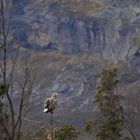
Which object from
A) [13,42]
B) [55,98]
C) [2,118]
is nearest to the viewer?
[55,98]

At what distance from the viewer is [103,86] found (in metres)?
56.5

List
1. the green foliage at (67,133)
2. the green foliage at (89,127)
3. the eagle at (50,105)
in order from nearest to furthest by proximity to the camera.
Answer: the eagle at (50,105) → the green foliage at (89,127) → the green foliage at (67,133)

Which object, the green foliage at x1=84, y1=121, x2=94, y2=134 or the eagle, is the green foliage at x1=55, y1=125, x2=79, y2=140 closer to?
the green foliage at x1=84, y1=121, x2=94, y2=134

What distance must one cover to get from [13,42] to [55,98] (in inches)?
217

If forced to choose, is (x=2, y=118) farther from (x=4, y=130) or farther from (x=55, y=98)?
(x=55, y=98)

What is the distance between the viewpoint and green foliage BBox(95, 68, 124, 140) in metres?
55.8

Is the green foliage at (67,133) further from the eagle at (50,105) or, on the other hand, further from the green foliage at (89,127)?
the eagle at (50,105)

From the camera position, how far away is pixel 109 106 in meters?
56.6

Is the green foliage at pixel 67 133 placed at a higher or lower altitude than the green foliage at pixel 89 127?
lower

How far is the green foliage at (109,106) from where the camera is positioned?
55781mm

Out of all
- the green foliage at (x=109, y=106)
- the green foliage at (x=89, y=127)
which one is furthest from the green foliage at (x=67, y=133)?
the green foliage at (x=109, y=106)

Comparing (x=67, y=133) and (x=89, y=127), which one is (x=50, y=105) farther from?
(x=67, y=133)

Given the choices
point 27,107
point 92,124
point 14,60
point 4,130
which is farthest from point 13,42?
point 92,124

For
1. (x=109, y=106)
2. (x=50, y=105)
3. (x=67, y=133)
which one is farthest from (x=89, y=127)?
(x=50, y=105)
